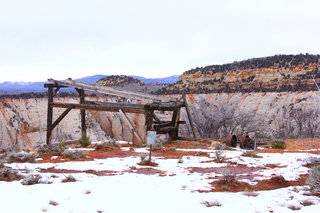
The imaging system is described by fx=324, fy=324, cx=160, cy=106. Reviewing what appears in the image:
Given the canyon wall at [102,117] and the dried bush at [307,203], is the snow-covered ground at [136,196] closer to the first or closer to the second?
the dried bush at [307,203]

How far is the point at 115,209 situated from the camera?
4453mm

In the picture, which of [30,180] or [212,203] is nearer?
[212,203]

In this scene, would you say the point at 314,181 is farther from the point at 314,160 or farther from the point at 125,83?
the point at 125,83

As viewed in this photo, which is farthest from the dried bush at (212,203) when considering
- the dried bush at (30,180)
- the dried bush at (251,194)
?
the dried bush at (30,180)

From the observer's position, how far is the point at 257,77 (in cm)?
3803

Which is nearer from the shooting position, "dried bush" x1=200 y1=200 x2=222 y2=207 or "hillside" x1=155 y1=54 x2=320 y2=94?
"dried bush" x1=200 y1=200 x2=222 y2=207

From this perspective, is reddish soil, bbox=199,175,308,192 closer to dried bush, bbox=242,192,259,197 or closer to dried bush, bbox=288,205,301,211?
dried bush, bbox=242,192,259,197

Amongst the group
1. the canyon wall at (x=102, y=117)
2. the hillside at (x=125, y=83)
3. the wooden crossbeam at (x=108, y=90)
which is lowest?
the canyon wall at (x=102, y=117)

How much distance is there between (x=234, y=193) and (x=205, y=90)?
3327cm

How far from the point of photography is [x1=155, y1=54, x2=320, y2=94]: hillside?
112 feet

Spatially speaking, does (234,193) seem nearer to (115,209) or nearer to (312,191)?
(312,191)

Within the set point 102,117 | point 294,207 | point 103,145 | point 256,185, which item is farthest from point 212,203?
point 102,117

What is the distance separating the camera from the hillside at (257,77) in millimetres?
34031

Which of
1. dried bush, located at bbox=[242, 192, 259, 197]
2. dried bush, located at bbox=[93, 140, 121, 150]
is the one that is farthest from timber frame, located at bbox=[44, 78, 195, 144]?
dried bush, located at bbox=[242, 192, 259, 197]
